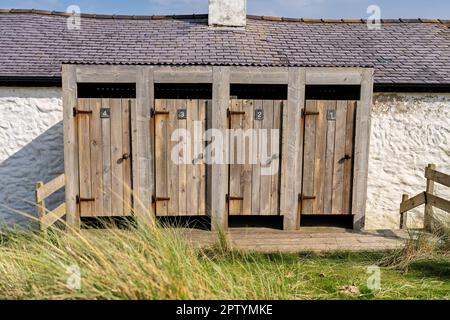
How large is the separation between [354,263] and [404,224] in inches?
101

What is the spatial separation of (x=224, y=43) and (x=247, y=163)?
332 cm

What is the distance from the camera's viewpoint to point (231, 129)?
577cm

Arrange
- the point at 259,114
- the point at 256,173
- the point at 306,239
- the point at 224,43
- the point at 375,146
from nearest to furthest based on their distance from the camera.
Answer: the point at 306,239, the point at 259,114, the point at 256,173, the point at 375,146, the point at 224,43

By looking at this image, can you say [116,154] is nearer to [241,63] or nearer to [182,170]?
[182,170]

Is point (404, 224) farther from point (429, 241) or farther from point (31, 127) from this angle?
point (31, 127)

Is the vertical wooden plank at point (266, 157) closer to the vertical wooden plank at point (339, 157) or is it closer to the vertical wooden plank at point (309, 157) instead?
the vertical wooden plank at point (309, 157)

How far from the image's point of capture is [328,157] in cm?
593

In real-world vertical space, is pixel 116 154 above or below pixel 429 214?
above

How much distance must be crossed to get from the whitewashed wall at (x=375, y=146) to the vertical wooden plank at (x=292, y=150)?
2.09m

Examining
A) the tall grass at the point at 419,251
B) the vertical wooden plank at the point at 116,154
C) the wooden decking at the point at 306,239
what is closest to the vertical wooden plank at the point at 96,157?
the vertical wooden plank at the point at 116,154

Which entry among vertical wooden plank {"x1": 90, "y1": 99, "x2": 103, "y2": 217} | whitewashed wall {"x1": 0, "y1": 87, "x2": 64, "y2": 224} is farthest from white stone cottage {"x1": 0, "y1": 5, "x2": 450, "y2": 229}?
vertical wooden plank {"x1": 90, "y1": 99, "x2": 103, "y2": 217}

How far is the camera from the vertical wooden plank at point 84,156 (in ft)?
18.5

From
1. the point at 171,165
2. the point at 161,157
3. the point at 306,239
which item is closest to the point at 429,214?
the point at 306,239
